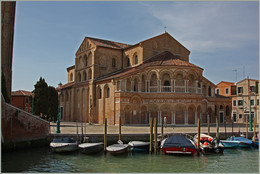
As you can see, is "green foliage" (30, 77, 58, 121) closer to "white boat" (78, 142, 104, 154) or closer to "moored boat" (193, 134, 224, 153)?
"white boat" (78, 142, 104, 154)

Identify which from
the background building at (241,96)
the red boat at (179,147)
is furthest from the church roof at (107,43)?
the red boat at (179,147)

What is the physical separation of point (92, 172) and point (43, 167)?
8.65 ft

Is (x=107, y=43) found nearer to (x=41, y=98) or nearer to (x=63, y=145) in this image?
(x=41, y=98)

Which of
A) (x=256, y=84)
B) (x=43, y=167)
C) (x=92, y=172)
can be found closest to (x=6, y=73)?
(x=43, y=167)

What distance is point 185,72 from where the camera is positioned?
31188mm

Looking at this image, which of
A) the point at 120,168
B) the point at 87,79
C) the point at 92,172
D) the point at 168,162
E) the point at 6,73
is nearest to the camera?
the point at 92,172

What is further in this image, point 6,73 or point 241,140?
point 6,73

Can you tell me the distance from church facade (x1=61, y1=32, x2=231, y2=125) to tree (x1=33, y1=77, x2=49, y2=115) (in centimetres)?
603

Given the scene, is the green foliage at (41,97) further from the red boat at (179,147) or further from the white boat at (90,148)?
the red boat at (179,147)

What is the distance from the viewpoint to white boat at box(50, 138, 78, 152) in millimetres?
16297

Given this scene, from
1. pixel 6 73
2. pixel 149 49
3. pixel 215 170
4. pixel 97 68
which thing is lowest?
pixel 215 170

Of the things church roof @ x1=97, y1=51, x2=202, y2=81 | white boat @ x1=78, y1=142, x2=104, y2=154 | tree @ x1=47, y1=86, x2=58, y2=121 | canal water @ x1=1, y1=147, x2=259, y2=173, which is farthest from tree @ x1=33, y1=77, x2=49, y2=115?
white boat @ x1=78, y1=142, x2=104, y2=154

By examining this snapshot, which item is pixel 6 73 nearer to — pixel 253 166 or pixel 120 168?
pixel 120 168

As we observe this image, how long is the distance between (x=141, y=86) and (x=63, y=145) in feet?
57.0
